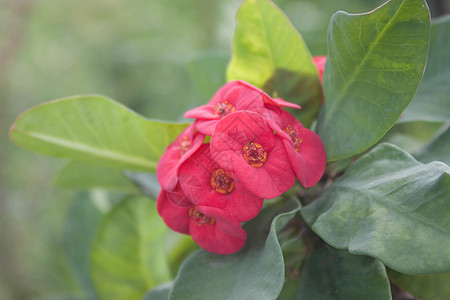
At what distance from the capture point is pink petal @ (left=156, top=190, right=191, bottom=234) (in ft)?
2.44

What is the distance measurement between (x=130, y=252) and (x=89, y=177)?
0.76ft

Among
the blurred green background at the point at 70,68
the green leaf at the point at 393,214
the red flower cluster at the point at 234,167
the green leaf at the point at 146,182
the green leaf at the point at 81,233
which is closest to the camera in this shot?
the green leaf at the point at 393,214

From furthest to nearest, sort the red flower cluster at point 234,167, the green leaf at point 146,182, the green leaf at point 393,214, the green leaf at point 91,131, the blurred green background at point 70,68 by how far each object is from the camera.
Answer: the blurred green background at point 70,68 → the green leaf at point 146,182 → the green leaf at point 91,131 → the red flower cluster at point 234,167 → the green leaf at point 393,214

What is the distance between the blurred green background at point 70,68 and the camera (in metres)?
2.08

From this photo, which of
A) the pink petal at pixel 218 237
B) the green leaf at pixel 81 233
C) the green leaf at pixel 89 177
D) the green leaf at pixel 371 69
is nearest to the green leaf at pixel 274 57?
the green leaf at pixel 371 69

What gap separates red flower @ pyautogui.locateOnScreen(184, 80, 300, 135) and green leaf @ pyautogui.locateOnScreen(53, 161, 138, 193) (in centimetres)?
45

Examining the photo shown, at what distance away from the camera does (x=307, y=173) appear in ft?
2.38

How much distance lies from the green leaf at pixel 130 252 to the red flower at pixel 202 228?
0.40 m

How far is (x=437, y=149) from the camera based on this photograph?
0.90 m

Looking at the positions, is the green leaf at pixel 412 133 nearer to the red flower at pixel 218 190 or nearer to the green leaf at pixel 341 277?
the green leaf at pixel 341 277

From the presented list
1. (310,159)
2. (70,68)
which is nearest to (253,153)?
(310,159)

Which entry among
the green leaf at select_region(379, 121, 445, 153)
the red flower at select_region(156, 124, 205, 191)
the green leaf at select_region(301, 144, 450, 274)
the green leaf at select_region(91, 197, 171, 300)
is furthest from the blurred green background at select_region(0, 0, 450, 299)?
Result: the green leaf at select_region(301, 144, 450, 274)

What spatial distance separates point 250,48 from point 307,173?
1.05ft

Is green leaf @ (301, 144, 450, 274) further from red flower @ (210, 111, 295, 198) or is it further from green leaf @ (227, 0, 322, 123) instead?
green leaf @ (227, 0, 322, 123)
